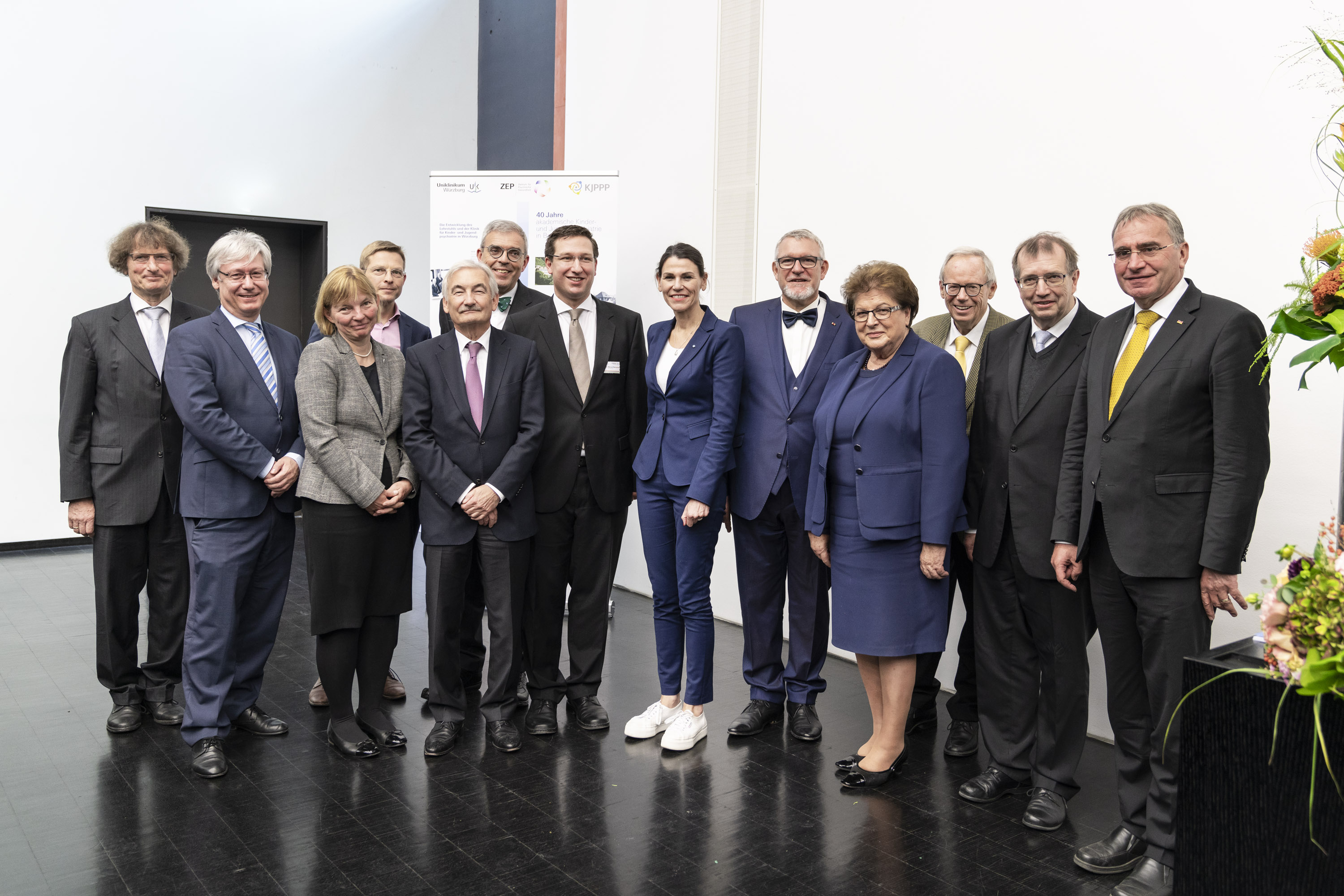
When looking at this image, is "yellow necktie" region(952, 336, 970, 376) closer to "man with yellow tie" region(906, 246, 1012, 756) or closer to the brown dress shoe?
"man with yellow tie" region(906, 246, 1012, 756)

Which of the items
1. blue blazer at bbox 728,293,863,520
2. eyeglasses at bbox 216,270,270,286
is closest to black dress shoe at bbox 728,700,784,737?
blue blazer at bbox 728,293,863,520

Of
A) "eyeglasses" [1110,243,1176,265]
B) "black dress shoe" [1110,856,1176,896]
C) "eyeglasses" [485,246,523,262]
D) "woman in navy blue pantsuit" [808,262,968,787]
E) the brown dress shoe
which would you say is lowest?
the brown dress shoe

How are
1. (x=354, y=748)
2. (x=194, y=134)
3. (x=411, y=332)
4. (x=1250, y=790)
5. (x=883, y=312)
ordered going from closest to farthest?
(x=1250, y=790) → (x=883, y=312) → (x=354, y=748) → (x=411, y=332) → (x=194, y=134)

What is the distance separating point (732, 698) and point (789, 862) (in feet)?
4.81

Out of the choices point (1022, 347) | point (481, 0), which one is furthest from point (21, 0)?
point (1022, 347)

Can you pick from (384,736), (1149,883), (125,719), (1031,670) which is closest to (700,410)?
(1031,670)

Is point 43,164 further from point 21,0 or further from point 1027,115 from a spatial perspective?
point 1027,115

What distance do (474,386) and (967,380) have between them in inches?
71.3

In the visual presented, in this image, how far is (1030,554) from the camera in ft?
10.4

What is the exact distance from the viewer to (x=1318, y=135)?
3.28 metres

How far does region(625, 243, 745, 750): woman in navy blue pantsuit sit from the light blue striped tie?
135 centimetres

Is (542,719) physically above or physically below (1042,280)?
below

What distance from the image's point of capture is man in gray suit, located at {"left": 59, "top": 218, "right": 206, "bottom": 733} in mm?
3768

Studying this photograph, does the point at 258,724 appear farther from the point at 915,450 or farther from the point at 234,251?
the point at 915,450
